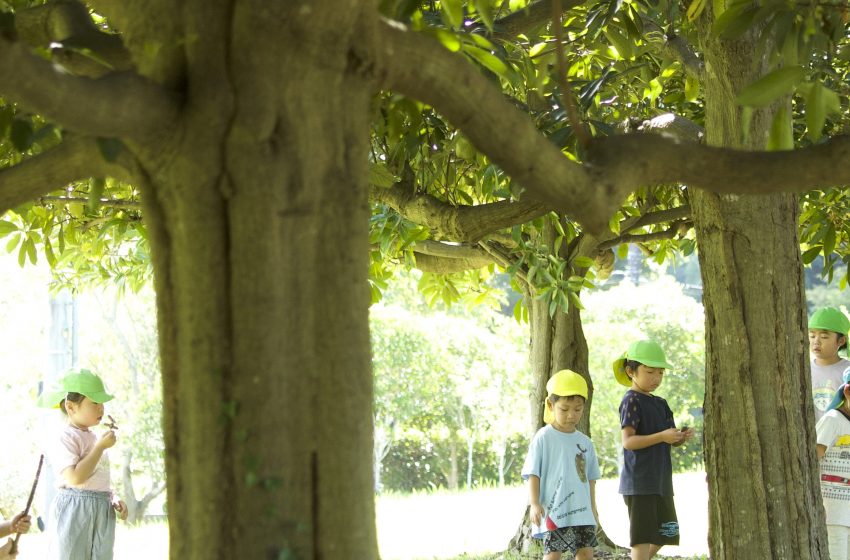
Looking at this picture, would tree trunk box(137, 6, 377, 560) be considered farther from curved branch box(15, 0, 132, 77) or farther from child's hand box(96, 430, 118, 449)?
child's hand box(96, 430, 118, 449)

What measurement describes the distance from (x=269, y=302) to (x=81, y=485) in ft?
13.7

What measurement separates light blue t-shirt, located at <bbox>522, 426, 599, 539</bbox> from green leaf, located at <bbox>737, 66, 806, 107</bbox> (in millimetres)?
3863

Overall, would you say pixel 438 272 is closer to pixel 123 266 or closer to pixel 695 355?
pixel 123 266

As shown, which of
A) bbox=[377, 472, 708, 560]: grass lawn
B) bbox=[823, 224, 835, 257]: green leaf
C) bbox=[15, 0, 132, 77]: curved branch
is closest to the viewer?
bbox=[15, 0, 132, 77]: curved branch

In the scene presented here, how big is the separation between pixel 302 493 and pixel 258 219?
0.46 m

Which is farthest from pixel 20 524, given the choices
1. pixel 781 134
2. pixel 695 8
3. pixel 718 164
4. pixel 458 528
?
pixel 458 528

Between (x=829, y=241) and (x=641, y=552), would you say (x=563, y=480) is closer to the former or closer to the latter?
(x=641, y=552)

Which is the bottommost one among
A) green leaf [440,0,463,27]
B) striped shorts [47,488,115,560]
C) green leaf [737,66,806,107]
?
striped shorts [47,488,115,560]

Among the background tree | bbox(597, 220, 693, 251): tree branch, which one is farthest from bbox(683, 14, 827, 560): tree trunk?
bbox(597, 220, 693, 251): tree branch

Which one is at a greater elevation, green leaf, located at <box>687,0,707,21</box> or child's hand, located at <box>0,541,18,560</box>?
green leaf, located at <box>687,0,707,21</box>

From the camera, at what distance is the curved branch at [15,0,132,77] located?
2176 millimetres

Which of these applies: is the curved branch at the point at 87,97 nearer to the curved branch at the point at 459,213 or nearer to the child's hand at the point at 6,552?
the curved branch at the point at 459,213

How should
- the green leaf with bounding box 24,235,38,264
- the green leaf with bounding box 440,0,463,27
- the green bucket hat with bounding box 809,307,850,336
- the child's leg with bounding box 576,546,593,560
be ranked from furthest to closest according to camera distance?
the green bucket hat with bounding box 809,307,850,336 → the child's leg with bounding box 576,546,593,560 → the green leaf with bounding box 24,235,38,264 → the green leaf with bounding box 440,0,463,27

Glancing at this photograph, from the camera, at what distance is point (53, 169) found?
78.6 inches
